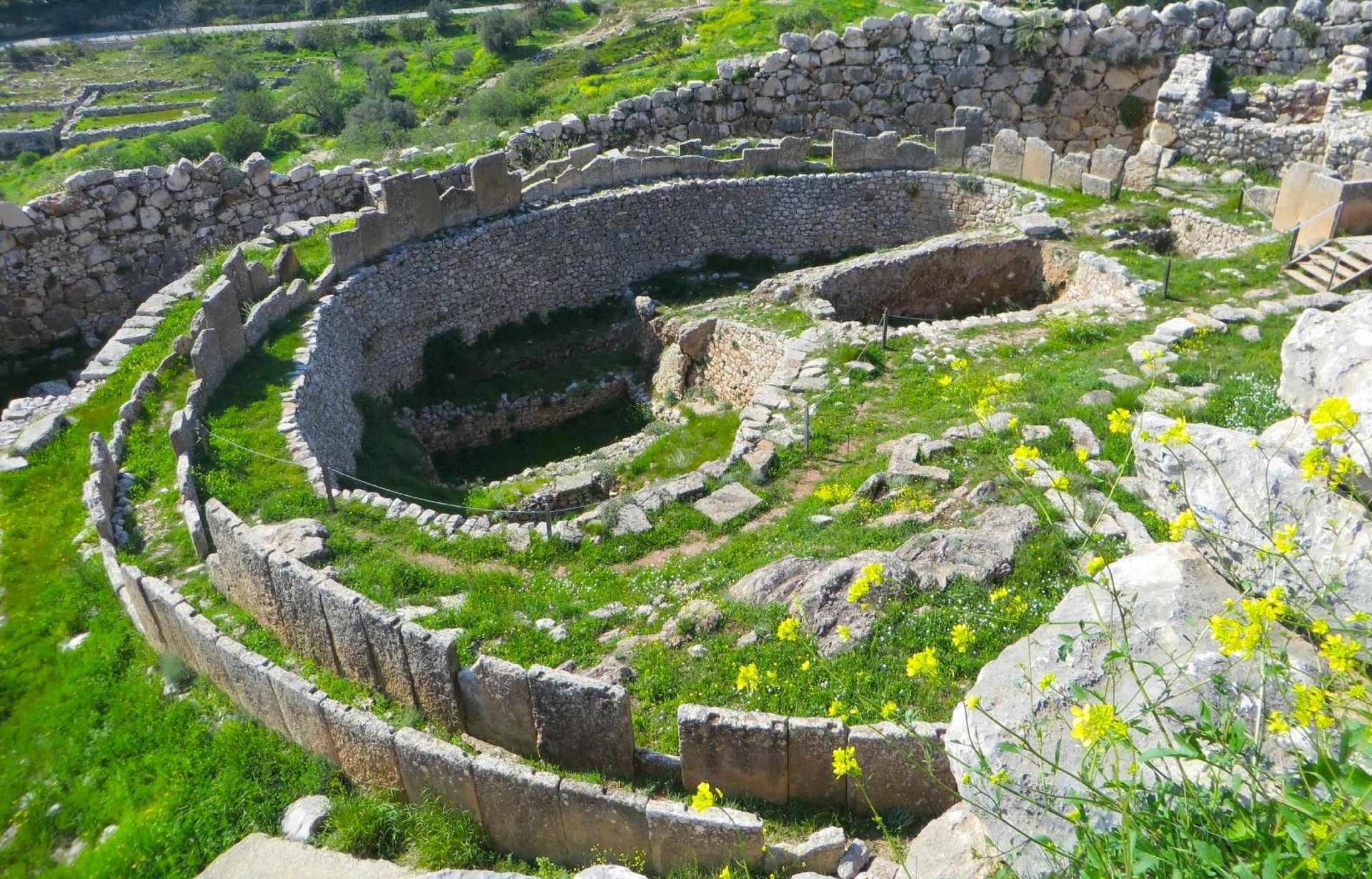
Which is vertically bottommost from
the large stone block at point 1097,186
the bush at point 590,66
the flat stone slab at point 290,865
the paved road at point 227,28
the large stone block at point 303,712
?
the flat stone slab at point 290,865

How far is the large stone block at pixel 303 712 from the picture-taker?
841 cm

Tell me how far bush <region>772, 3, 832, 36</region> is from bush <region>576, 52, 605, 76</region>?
750 cm

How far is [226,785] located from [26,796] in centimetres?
180

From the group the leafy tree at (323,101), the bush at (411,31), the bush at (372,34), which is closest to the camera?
the leafy tree at (323,101)

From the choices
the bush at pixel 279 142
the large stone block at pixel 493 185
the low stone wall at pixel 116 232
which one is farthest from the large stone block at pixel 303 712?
the bush at pixel 279 142

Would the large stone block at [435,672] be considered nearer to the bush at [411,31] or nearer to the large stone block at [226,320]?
the large stone block at [226,320]

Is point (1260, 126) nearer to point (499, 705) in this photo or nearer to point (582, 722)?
point (582, 722)

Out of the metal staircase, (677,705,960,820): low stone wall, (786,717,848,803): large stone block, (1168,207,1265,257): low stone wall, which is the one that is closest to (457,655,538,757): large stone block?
(677,705,960,820): low stone wall

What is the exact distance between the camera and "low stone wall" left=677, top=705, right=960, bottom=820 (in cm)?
734

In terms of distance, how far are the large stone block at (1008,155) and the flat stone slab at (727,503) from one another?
12620 millimetres

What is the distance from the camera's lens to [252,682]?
889 centimetres

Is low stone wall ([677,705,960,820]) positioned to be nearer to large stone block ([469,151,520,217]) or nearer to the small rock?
the small rock

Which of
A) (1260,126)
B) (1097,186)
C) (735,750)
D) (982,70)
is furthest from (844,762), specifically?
(982,70)

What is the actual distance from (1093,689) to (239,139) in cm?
3951
